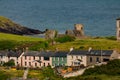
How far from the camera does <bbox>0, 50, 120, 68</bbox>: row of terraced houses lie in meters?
88.2

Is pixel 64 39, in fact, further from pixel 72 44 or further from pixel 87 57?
pixel 87 57

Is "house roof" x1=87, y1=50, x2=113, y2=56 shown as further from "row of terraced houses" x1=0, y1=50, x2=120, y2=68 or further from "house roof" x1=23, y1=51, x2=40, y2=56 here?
"house roof" x1=23, y1=51, x2=40, y2=56

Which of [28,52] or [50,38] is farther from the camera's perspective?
[50,38]

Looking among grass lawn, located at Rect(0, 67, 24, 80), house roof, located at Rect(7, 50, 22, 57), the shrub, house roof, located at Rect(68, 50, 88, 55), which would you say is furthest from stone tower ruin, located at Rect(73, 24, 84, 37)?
grass lawn, located at Rect(0, 67, 24, 80)

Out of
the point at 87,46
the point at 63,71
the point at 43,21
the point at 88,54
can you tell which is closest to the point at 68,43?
the point at 87,46

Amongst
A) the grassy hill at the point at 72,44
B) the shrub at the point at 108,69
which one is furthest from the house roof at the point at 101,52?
the shrub at the point at 108,69

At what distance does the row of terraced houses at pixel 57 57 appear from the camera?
88.2 meters

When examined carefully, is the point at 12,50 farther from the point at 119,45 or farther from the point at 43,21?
the point at 43,21

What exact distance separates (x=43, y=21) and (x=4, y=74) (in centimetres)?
11683

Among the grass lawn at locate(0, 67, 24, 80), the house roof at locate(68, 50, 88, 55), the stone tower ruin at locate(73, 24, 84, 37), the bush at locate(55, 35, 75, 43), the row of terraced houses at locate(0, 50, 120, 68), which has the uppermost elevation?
the stone tower ruin at locate(73, 24, 84, 37)

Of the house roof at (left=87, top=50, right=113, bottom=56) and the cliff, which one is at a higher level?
the cliff

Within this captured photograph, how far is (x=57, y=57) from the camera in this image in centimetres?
9175

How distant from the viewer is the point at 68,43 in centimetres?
10144

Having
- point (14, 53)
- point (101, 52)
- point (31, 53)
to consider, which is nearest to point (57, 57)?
point (31, 53)
